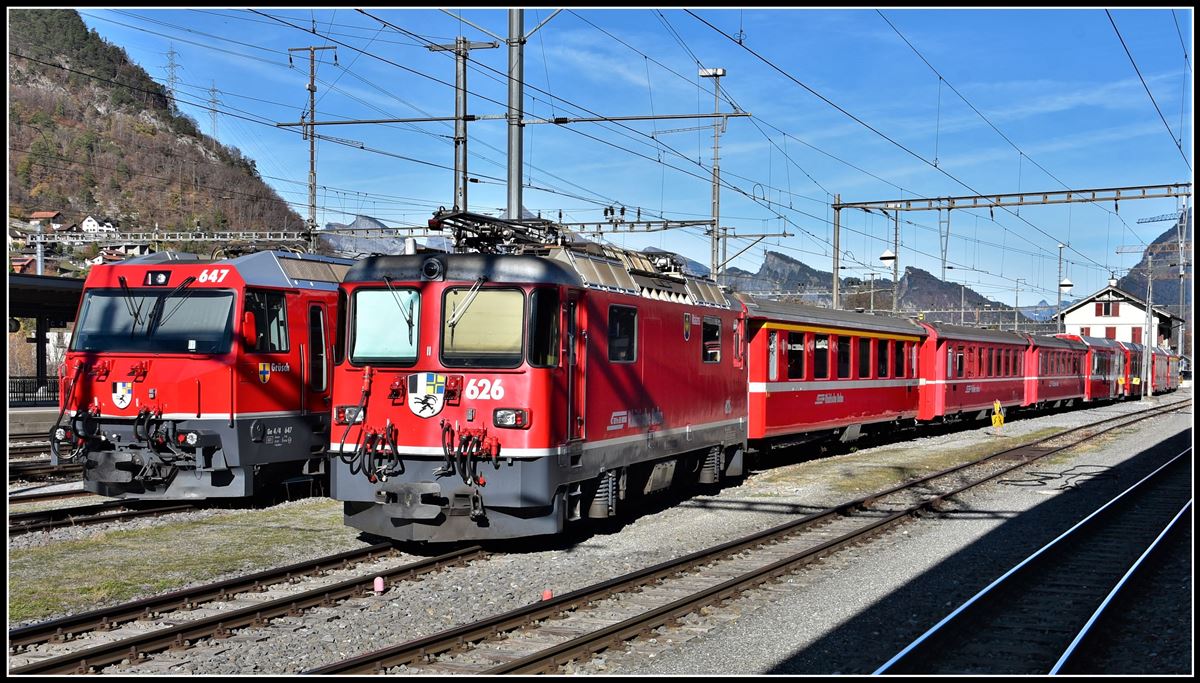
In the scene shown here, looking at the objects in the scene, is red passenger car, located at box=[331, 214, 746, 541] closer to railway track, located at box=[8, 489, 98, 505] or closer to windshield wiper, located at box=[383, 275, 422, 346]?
windshield wiper, located at box=[383, 275, 422, 346]

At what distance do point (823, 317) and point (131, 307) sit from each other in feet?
42.5

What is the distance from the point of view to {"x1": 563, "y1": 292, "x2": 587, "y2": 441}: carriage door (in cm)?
1110

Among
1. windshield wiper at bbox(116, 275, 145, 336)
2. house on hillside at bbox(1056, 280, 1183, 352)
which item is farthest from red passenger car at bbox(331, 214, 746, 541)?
house on hillside at bbox(1056, 280, 1183, 352)

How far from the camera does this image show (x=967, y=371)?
97.8 ft

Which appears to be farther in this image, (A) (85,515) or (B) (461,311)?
(A) (85,515)

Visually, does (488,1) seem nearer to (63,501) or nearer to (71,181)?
(63,501)

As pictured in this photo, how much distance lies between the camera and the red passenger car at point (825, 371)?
60.1ft

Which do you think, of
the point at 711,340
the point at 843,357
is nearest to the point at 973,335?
the point at 843,357

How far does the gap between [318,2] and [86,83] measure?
408ft

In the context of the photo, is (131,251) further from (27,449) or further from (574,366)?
(574,366)

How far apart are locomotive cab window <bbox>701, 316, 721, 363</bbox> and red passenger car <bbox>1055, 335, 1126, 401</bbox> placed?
1279 inches

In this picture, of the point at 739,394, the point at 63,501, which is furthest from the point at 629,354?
the point at 63,501

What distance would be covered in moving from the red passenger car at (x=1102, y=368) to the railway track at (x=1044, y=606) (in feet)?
107

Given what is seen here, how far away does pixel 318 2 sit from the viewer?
8820 millimetres
